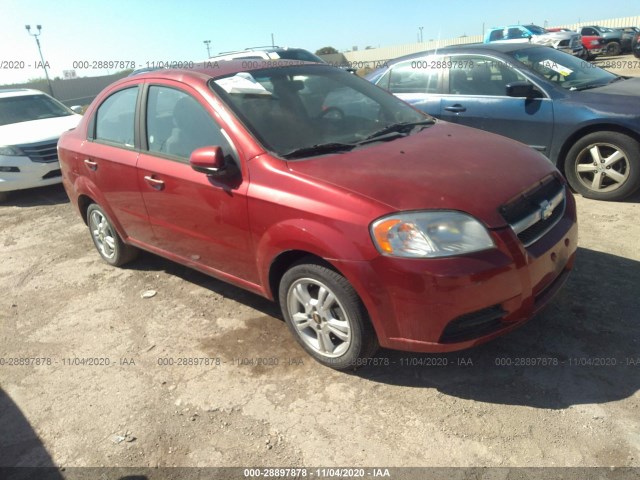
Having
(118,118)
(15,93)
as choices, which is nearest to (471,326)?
(118,118)

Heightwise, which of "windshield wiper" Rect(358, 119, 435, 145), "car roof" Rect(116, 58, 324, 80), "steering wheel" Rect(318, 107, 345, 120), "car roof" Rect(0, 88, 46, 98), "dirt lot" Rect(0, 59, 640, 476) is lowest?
"dirt lot" Rect(0, 59, 640, 476)

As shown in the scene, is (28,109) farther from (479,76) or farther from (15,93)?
(479,76)

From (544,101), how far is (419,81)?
1579 mm

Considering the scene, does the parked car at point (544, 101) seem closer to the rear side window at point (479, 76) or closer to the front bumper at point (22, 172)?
the rear side window at point (479, 76)

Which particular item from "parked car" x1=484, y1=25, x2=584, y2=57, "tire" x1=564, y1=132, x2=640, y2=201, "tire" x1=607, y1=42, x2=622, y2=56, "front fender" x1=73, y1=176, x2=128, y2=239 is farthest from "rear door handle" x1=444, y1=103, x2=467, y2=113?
"tire" x1=607, y1=42, x2=622, y2=56

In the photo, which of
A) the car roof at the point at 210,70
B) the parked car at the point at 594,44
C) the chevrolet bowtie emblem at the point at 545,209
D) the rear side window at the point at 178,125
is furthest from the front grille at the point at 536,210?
the parked car at the point at 594,44

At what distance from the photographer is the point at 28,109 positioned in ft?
28.2

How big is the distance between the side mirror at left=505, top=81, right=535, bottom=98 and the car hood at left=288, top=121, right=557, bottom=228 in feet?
7.96

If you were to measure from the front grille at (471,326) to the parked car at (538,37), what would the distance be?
15.2 m

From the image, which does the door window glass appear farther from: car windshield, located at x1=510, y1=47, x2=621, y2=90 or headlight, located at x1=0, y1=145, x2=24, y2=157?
headlight, located at x1=0, y1=145, x2=24, y2=157

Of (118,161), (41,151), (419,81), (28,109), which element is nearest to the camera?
(118,161)

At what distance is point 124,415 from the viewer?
281 centimetres

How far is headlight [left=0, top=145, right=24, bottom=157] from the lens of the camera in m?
7.26

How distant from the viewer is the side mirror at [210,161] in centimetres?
291
